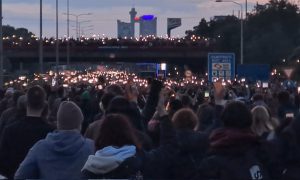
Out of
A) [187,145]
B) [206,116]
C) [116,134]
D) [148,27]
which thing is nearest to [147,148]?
[187,145]

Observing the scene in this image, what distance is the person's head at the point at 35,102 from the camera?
11617mm

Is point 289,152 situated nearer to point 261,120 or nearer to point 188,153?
point 188,153

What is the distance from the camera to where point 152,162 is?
10.0 meters

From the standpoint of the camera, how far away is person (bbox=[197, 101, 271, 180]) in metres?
8.79

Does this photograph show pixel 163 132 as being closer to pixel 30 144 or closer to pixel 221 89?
pixel 30 144

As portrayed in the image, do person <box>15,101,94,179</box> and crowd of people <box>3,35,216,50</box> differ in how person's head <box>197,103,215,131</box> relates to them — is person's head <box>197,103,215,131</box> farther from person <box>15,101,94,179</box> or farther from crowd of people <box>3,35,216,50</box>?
crowd of people <box>3,35,216,50</box>

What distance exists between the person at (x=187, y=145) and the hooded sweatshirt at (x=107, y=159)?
1.56m

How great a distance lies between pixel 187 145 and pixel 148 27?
7125 inches

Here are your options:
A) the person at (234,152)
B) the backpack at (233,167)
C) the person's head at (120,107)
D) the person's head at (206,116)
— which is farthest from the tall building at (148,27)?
the backpack at (233,167)

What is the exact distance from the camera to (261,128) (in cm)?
1246

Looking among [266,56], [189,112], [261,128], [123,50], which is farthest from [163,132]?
[123,50]

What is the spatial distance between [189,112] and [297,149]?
85.8 inches

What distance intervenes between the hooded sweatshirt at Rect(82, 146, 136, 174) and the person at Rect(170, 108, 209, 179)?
5.11ft

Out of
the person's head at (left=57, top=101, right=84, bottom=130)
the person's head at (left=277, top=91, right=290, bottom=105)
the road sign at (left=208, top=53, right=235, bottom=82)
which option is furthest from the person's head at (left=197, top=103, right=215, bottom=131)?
the road sign at (left=208, top=53, right=235, bottom=82)
